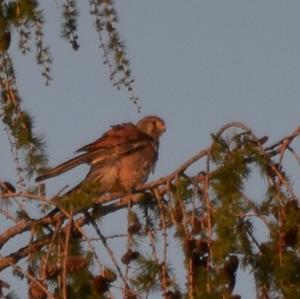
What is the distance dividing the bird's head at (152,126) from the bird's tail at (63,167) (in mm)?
1812

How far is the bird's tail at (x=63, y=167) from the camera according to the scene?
4.94 m

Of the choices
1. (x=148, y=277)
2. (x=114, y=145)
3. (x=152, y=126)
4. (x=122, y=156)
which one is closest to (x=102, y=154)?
(x=114, y=145)

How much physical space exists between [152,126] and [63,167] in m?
2.85

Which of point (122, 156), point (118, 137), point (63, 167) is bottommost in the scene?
point (63, 167)

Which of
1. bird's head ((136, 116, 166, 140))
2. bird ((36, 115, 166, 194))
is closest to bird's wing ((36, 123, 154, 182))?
bird ((36, 115, 166, 194))

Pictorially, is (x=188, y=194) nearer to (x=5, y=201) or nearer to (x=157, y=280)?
(x=157, y=280)

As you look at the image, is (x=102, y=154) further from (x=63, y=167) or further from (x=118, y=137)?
(x=63, y=167)

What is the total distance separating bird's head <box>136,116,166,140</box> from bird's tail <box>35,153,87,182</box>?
1812 mm

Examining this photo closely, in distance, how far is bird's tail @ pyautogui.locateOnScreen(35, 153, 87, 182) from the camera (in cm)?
494

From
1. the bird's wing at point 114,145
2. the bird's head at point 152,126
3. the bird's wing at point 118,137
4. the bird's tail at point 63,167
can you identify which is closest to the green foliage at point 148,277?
the bird's tail at point 63,167

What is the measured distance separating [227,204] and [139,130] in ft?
13.3

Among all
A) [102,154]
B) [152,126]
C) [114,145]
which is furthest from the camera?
[152,126]

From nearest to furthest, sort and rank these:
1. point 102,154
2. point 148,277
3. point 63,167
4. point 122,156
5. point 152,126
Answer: point 148,277 → point 63,167 → point 102,154 → point 122,156 → point 152,126

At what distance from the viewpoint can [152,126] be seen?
29.0 feet
